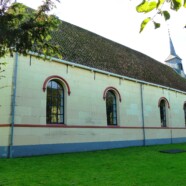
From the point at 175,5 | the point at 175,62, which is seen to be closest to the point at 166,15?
the point at 175,5

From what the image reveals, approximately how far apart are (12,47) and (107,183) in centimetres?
398

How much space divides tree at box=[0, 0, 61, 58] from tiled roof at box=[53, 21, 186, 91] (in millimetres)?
9302

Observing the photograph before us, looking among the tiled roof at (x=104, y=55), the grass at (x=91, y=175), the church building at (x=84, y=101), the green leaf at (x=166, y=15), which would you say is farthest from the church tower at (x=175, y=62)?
the green leaf at (x=166, y=15)

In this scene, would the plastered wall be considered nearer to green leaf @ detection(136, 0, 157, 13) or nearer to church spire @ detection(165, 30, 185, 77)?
green leaf @ detection(136, 0, 157, 13)

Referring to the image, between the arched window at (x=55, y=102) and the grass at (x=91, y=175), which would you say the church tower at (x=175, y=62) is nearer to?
the arched window at (x=55, y=102)

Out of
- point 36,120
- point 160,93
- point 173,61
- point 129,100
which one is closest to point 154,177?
point 36,120

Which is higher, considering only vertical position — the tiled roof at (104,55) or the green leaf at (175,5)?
the tiled roof at (104,55)

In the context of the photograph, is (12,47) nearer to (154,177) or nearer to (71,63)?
(154,177)

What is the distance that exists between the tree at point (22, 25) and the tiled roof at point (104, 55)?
930 cm

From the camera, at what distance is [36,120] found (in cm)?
1249

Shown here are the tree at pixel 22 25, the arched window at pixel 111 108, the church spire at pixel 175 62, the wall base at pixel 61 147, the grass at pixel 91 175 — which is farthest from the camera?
the church spire at pixel 175 62

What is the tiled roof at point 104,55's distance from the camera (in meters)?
15.8

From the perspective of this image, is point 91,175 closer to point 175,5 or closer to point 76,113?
point 175,5

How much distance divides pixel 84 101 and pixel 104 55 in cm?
477
